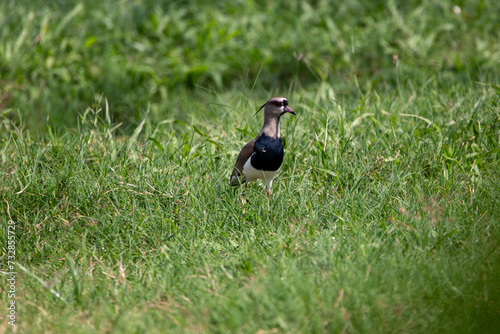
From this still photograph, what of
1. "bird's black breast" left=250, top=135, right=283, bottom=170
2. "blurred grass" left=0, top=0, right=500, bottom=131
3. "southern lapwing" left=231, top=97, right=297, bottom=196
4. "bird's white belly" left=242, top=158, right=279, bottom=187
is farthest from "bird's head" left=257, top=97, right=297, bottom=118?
"blurred grass" left=0, top=0, right=500, bottom=131

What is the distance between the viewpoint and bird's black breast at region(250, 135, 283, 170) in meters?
3.60

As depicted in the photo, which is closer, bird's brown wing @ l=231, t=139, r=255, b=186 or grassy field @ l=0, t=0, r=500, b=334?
grassy field @ l=0, t=0, r=500, b=334

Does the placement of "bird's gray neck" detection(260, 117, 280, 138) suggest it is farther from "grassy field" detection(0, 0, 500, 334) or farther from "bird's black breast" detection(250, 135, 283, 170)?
"grassy field" detection(0, 0, 500, 334)

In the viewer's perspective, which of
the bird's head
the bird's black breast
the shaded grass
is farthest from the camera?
the bird's head

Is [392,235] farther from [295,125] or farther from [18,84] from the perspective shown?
[18,84]

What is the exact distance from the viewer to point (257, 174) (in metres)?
3.70

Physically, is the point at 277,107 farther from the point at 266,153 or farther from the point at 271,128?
the point at 266,153

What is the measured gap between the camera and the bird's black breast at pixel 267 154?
11.8 feet

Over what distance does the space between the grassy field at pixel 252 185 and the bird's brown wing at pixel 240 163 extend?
0.33 feet

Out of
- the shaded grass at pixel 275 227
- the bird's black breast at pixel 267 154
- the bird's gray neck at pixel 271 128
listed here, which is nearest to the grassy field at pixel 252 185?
the shaded grass at pixel 275 227

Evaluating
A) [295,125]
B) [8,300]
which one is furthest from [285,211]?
[8,300]

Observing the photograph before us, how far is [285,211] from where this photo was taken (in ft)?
11.6

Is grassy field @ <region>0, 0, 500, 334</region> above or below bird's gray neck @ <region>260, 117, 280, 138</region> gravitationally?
below

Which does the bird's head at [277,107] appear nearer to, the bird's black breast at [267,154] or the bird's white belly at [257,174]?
the bird's black breast at [267,154]
